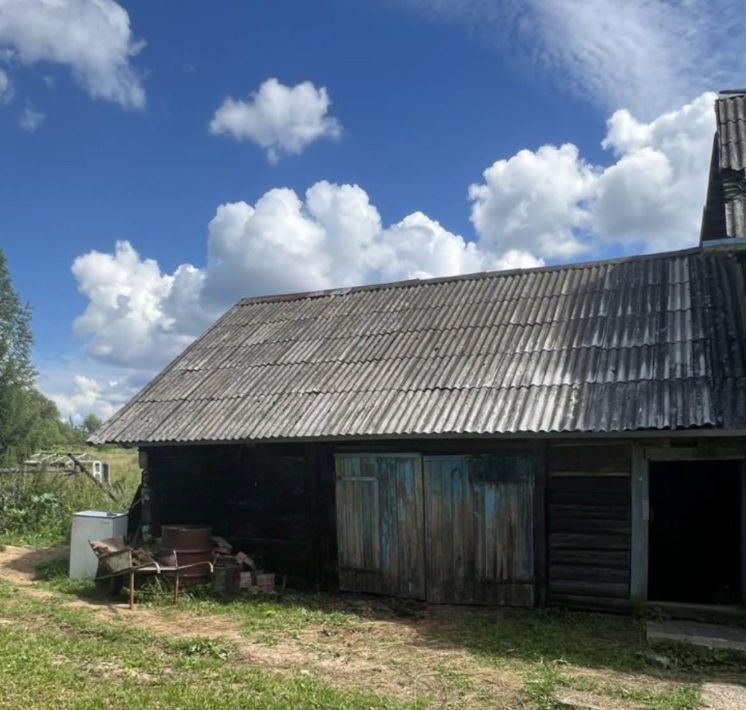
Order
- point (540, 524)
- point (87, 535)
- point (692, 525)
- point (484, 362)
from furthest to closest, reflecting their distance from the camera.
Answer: point (692, 525) → point (87, 535) → point (484, 362) → point (540, 524)

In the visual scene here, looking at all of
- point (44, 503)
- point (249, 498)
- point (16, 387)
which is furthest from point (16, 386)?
point (249, 498)

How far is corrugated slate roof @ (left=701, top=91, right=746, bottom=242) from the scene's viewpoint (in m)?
7.76

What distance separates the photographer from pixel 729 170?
8.47 m

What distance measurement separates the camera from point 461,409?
28.6 ft

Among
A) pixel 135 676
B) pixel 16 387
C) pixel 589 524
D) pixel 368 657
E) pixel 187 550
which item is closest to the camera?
pixel 135 676

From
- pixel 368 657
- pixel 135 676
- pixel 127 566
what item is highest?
pixel 127 566

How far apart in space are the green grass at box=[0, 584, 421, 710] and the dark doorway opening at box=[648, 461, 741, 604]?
263 inches

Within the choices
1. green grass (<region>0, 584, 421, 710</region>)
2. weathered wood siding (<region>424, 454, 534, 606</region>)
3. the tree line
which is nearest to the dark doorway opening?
weathered wood siding (<region>424, 454, 534, 606</region>)

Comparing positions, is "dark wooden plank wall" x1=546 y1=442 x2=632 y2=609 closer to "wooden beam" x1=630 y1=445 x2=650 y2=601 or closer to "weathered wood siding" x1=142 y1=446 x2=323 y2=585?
"wooden beam" x1=630 y1=445 x2=650 y2=601

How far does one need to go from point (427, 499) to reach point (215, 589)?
2.96 m

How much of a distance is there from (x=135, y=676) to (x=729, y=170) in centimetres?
823

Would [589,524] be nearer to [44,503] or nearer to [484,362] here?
[484,362]

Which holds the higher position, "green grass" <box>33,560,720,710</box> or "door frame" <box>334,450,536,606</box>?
"door frame" <box>334,450,536,606</box>

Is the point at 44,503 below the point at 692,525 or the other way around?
below
